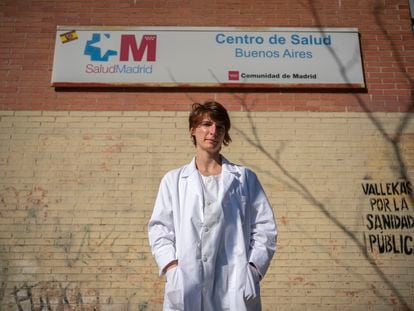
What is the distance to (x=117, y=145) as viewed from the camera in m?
4.87

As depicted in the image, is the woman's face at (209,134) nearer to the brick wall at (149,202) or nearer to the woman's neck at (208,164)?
the woman's neck at (208,164)

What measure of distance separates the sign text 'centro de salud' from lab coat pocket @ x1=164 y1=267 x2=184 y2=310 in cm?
349

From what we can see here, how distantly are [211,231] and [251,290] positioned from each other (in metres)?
0.43

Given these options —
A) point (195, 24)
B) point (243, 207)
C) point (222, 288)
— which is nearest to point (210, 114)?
point (243, 207)

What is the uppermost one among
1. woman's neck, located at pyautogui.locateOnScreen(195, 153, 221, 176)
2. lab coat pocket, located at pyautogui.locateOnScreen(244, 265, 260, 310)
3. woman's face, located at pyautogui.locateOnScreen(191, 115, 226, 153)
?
woman's face, located at pyautogui.locateOnScreen(191, 115, 226, 153)

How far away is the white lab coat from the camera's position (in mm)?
1992

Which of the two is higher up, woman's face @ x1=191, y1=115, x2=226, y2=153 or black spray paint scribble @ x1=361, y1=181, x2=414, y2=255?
woman's face @ x1=191, y1=115, x2=226, y2=153

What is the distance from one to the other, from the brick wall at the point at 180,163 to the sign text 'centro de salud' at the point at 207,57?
0.59ft

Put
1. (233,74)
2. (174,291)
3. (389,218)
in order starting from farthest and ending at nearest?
(233,74)
(389,218)
(174,291)

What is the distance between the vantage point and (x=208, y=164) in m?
2.44

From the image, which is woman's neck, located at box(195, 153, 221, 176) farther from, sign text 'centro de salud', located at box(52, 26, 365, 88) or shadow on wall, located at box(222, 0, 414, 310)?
sign text 'centro de salud', located at box(52, 26, 365, 88)

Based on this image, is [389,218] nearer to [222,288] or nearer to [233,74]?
[233,74]

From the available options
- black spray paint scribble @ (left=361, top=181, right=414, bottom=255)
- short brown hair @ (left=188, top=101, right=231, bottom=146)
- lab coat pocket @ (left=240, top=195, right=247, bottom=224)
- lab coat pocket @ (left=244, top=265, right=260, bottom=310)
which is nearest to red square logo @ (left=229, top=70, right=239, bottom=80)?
black spray paint scribble @ (left=361, top=181, right=414, bottom=255)

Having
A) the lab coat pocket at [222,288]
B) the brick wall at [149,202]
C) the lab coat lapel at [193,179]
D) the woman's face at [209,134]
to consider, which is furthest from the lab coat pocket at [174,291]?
the brick wall at [149,202]
